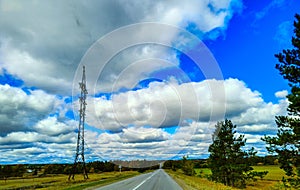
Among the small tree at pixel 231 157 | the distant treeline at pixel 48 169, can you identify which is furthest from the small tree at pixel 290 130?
the distant treeline at pixel 48 169

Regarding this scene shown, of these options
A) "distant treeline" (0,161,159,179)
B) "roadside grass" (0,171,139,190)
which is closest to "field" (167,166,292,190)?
"roadside grass" (0,171,139,190)

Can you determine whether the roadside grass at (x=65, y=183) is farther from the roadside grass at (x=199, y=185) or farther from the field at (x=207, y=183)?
the field at (x=207, y=183)

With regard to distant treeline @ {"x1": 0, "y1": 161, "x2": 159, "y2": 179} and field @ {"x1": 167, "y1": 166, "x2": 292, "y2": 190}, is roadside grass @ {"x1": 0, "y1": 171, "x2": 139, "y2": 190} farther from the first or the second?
distant treeline @ {"x1": 0, "y1": 161, "x2": 159, "y2": 179}

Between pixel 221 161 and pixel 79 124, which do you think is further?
pixel 79 124

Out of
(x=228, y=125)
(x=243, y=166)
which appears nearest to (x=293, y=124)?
(x=243, y=166)

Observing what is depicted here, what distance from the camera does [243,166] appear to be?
135 feet

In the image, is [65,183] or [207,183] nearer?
[207,183]

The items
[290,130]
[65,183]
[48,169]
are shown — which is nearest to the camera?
[290,130]

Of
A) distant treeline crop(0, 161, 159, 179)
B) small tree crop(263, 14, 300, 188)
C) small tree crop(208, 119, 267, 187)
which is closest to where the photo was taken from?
small tree crop(263, 14, 300, 188)

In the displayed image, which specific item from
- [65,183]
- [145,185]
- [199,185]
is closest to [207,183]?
[199,185]

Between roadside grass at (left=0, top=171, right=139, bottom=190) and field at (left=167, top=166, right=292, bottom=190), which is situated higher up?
roadside grass at (left=0, top=171, right=139, bottom=190)

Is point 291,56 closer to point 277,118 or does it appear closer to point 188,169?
point 277,118

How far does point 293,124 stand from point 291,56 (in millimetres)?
5127

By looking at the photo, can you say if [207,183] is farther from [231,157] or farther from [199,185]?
→ [231,157]
